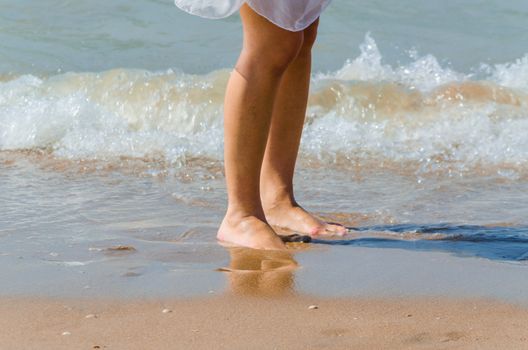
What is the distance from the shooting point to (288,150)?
130 inches

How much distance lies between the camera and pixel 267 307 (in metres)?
2.33

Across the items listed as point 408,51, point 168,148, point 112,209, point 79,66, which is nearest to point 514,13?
point 408,51

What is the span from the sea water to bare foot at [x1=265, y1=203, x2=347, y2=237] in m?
0.09

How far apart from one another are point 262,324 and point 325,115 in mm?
3707

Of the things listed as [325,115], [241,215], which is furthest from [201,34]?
[241,215]

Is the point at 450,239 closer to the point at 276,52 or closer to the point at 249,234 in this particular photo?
the point at 249,234

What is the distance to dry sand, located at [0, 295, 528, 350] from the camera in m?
2.08

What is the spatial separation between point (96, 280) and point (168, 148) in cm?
256

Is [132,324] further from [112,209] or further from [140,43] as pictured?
[140,43]

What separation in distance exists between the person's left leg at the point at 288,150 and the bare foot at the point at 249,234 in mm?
255

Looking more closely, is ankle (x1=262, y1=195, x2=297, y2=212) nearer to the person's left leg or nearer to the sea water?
the person's left leg

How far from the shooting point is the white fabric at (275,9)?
2.76 meters

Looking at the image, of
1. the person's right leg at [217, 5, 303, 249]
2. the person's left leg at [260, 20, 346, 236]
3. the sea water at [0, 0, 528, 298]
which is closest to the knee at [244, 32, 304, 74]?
the person's right leg at [217, 5, 303, 249]

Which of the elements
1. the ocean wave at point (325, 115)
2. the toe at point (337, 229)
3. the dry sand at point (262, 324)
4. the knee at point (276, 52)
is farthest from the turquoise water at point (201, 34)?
the dry sand at point (262, 324)
